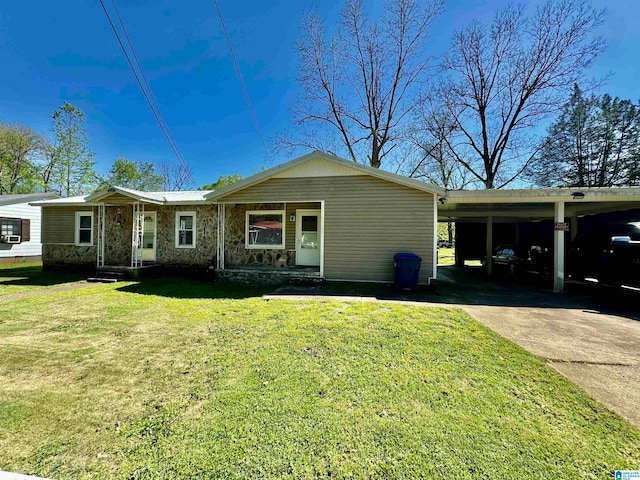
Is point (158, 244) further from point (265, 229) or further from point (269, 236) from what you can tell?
point (269, 236)

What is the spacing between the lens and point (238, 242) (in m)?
10.5

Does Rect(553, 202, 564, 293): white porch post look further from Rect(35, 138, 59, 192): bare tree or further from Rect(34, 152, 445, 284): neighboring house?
Rect(35, 138, 59, 192): bare tree

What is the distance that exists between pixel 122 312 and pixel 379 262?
6836 millimetres

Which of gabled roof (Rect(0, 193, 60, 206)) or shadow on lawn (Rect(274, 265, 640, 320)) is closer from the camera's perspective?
shadow on lawn (Rect(274, 265, 640, 320))

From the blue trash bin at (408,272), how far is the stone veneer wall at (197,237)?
23.4 feet

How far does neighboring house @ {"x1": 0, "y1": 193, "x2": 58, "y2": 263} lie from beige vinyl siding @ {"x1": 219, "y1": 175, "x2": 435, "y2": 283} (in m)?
15.0

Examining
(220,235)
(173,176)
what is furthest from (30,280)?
(173,176)

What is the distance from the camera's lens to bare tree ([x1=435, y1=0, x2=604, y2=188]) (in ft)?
51.6

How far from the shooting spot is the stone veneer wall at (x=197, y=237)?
10695 millimetres

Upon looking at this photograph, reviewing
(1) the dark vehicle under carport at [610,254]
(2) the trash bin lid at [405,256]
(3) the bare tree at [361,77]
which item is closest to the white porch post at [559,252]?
(1) the dark vehicle under carport at [610,254]

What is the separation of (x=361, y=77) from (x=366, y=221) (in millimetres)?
16060

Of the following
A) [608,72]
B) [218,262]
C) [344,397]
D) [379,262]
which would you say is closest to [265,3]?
[218,262]

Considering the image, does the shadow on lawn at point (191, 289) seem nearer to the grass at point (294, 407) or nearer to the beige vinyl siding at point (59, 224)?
the grass at point (294, 407)

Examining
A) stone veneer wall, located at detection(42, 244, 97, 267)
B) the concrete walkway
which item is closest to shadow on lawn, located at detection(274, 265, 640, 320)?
the concrete walkway
